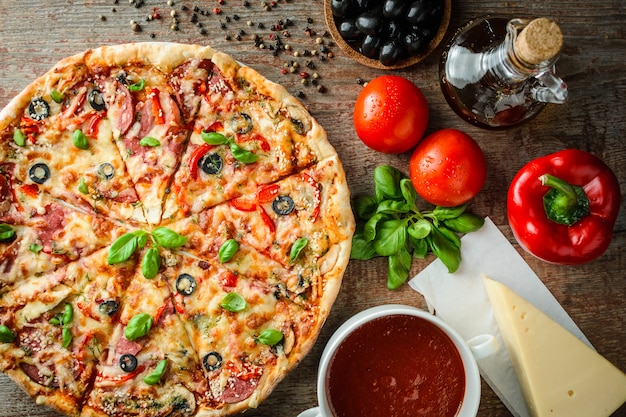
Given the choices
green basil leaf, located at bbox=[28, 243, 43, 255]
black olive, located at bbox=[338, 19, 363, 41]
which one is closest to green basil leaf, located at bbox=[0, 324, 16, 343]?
green basil leaf, located at bbox=[28, 243, 43, 255]

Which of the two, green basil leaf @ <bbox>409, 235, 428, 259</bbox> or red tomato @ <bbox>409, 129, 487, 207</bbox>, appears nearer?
red tomato @ <bbox>409, 129, 487, 207</bbox>

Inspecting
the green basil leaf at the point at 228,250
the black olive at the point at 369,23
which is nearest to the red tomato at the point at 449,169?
the black olive at the point at 369,23

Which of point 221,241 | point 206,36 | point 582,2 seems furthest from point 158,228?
point 582,2

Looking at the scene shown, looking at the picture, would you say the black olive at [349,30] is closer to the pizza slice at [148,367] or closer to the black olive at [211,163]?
the black olive at [211,163]

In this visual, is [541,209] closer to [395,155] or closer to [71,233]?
[395,155]

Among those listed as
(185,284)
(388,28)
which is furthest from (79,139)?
(388,28)

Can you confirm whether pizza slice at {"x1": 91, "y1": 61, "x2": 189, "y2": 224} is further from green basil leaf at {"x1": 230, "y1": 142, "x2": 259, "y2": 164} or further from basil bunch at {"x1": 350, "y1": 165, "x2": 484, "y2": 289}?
basil bunch at {"x1": 350, "y1": 165, "x2": 484, "y2": 289}
